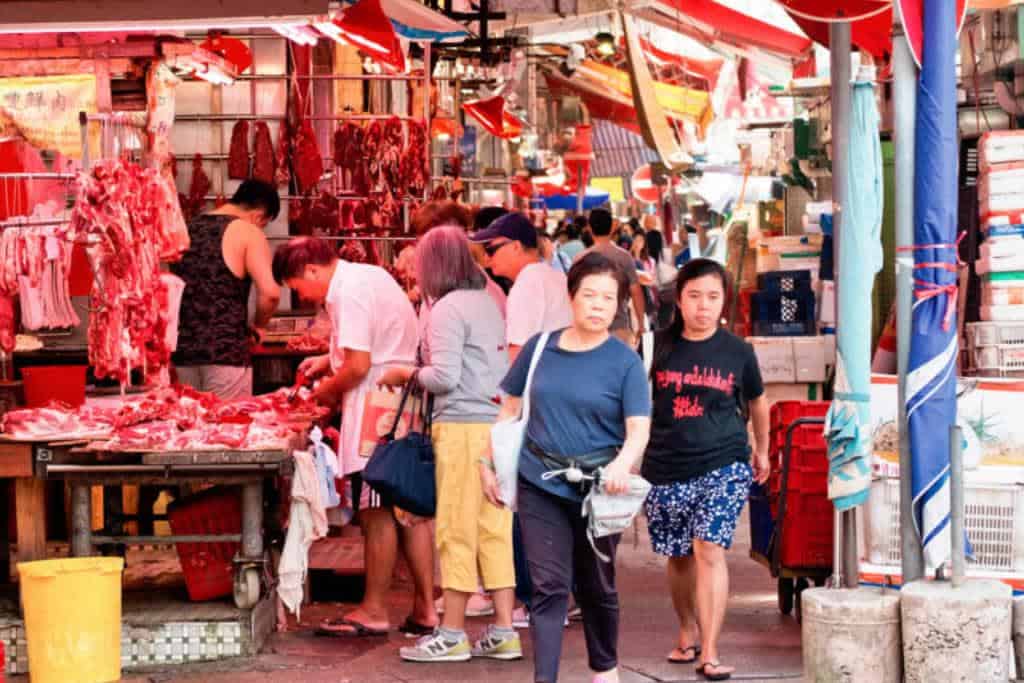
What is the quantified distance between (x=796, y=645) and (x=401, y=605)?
2615 mm

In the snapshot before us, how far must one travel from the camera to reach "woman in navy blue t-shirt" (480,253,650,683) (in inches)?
294

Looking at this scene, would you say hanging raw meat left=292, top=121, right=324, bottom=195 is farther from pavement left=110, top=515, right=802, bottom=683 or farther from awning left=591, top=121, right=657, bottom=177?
awning left=591, top=121, right=657, bottom=177

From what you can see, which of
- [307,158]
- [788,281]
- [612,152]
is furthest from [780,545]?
[612,152]

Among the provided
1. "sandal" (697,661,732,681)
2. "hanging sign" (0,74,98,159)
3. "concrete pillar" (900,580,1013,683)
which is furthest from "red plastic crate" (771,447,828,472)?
"hanging sign" (0,74,98,159)

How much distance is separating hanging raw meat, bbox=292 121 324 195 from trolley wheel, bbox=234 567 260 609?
6691 mm

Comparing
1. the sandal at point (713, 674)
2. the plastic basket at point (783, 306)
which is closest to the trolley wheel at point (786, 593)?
the sandal at point (713, 674)

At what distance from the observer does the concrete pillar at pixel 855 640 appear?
25.4 feet

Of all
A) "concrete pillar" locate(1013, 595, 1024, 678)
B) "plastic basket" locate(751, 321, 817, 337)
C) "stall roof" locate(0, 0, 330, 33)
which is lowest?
"concrete pillar" locate(1013, 595, 1024, 678)

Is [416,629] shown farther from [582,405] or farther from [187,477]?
[582,405]

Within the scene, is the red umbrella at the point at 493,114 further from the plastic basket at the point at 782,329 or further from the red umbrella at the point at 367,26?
the red umbrella at the point at 367,26

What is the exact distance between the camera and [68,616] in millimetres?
8484

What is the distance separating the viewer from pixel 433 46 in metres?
16.8

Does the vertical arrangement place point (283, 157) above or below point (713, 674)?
above

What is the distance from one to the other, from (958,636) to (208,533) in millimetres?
4152
